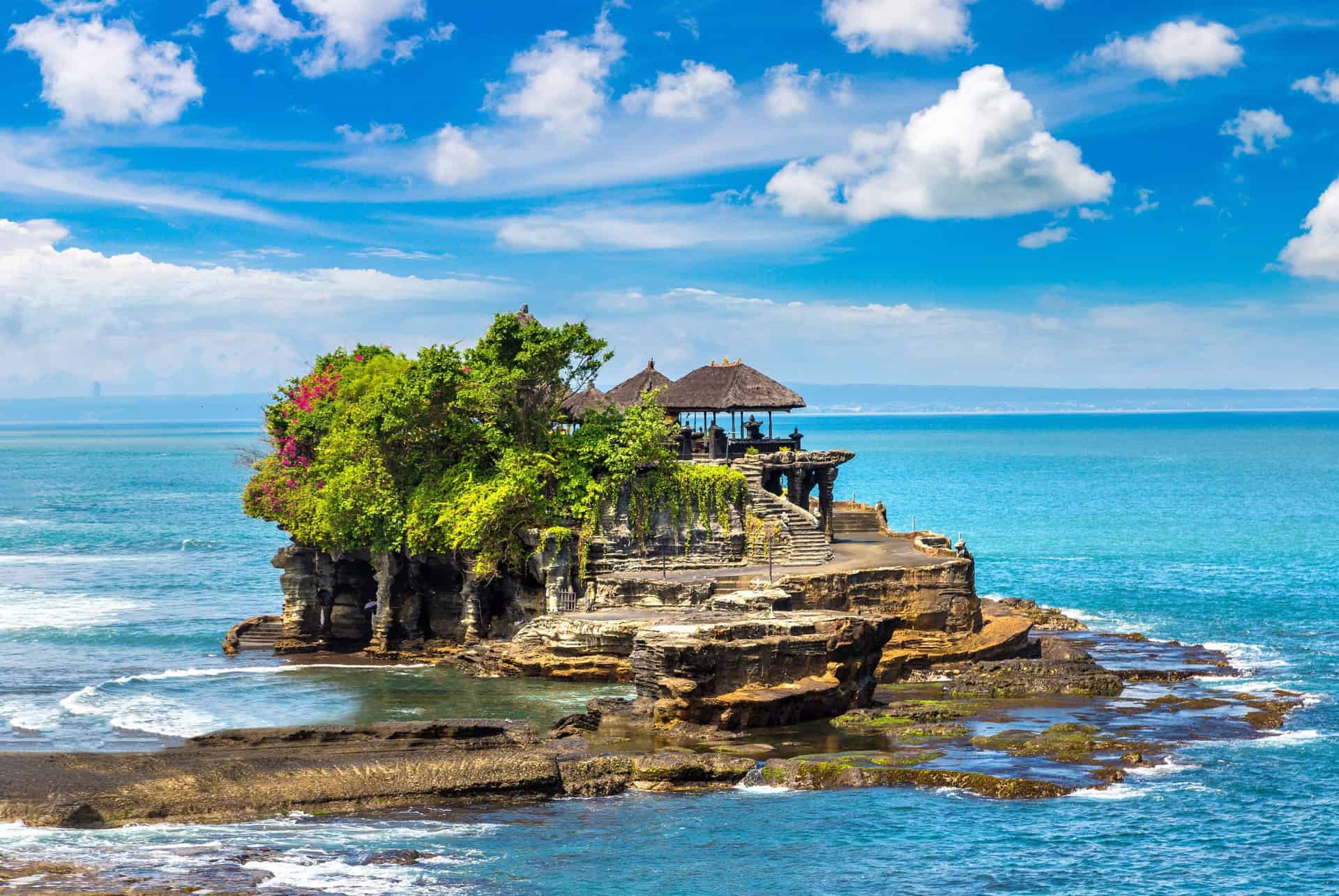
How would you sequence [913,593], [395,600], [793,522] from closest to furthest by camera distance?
[913,593] < [793,522] < [395,600]

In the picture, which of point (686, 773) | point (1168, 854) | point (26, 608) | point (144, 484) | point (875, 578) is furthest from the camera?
point (144, 484)

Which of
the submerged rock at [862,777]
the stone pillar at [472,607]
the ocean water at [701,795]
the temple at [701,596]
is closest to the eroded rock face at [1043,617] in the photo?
the ocean water at [701,795]

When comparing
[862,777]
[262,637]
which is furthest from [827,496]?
[862,777]

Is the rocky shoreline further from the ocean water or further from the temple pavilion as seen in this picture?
the temple pavilion

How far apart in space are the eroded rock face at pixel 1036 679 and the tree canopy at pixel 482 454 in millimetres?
15229

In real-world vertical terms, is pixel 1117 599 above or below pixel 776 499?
below

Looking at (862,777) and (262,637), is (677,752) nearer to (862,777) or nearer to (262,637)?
(862,777)

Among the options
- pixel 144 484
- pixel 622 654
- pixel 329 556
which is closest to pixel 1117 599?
pixel 622 654

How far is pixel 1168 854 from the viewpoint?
3180 centimetres

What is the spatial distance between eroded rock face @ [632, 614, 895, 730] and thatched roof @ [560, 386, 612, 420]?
57.7 ft

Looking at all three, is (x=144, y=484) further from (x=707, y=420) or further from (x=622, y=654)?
(x=622, y=654)

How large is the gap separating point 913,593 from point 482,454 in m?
18.8

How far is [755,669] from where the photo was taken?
4294cm

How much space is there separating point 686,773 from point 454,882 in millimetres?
9156
